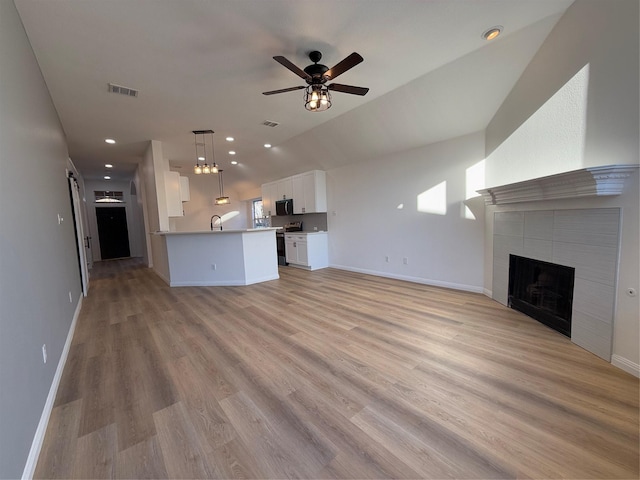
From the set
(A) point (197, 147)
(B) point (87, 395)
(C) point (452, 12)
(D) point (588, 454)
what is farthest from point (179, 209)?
A: (D) point (588, 454)

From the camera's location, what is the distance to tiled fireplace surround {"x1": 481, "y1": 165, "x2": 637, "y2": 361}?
211 centimetres

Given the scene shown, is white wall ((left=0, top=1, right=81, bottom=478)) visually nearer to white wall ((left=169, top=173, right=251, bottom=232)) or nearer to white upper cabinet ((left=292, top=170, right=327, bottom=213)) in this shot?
white upper cabinet ((left=292, top=170, right=327, bottom=213))

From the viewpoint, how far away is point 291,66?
2.33 meters

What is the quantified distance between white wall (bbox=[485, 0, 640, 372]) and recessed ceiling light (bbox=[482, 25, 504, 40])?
50 cm

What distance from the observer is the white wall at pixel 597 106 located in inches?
76.8

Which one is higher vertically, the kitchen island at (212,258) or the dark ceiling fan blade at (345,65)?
the dark ceiling fan blade at (345,65)

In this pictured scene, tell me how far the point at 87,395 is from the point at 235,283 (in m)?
3.12

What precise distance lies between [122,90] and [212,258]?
9.64 feet

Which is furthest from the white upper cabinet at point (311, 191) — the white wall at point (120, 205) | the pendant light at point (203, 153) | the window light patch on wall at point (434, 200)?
the white wall at point (120, 205)

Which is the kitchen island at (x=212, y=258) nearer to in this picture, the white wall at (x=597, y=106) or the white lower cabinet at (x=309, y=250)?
the white lower cabinet at (x=309, y=250)

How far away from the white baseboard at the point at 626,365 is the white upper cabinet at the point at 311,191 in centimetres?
534

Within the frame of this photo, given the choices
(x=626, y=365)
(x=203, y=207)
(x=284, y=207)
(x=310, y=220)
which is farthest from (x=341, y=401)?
(x=203, y=207)

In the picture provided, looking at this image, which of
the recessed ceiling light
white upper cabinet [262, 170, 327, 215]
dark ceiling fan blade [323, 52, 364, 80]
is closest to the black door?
white upper cabinet [262, 170, 327, 215]

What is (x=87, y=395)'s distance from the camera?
1.95 m
